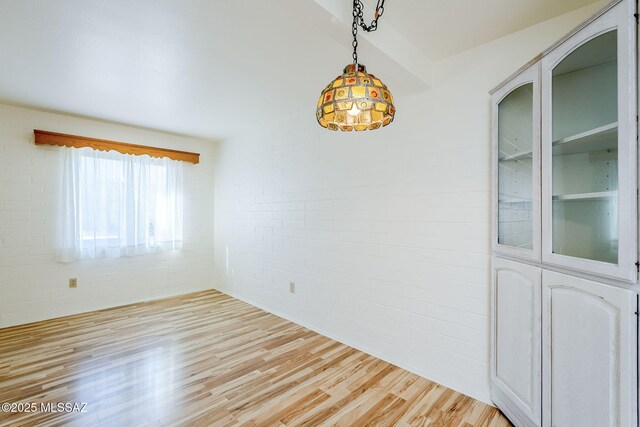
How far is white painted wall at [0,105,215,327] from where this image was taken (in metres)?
3.41

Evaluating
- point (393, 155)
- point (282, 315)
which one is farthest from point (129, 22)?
point (282, 315)

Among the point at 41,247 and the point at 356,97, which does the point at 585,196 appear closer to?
the point at 356,97

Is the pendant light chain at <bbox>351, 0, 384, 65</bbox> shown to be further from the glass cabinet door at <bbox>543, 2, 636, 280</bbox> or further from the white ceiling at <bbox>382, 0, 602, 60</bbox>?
the glass cabinet door at <bbox>543, 2, 636, 280</bbox>

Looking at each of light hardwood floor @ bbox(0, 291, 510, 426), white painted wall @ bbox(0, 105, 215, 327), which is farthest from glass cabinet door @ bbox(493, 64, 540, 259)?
white painted wall @ bbox(0, 105, 215, 327)

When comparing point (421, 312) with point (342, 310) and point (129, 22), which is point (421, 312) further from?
point (129, 22)

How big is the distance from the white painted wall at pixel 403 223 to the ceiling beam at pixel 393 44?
168mm

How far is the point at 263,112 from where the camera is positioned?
11.8 feet

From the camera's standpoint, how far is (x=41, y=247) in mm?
3594

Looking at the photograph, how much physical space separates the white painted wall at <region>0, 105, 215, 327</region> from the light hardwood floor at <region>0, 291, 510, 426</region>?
328 millimetres

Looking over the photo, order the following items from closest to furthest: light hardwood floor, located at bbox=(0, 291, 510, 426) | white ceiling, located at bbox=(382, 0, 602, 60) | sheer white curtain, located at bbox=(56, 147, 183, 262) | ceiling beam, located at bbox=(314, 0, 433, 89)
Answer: ceiling beam, located at bbox=(314, 0, 433, 89) < white ceiling, located at bbox=(382, 0, 602, 60) < light hardwood floor, located at bbox=(0, 291, 510, 426) < sheer white curtain, located at bbox=(56, 147, 183, 262)

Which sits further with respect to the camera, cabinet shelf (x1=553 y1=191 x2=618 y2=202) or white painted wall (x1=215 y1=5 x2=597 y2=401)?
white painted wall (x1=215 y1=5 x2=597 y2=401)

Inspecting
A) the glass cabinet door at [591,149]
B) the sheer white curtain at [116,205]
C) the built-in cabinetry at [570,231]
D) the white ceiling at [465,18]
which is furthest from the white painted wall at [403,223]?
the sheer white curtain at [116,205]

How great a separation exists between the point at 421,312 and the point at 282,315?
1.93 metres

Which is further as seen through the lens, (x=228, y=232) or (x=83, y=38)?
(x=228, y=232)
